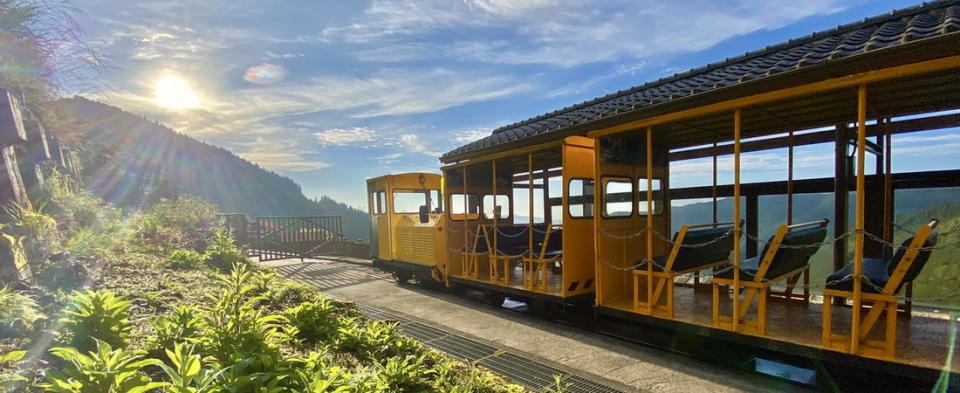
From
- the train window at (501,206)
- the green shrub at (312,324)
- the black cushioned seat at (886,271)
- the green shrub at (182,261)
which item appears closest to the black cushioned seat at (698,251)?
the black cushioned seat at (886,271)

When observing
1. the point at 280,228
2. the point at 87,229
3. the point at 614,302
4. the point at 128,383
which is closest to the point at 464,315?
the point at 614,302

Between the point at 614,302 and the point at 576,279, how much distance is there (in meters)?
0.63

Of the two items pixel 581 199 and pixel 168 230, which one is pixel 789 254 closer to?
pixel 581 199

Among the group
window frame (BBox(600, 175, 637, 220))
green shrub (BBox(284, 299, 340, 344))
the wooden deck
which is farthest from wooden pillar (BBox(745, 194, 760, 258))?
green shrub (BBox(284, 299, 340, 344))

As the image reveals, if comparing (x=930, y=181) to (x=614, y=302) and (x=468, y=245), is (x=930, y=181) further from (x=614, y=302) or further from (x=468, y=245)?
(x=468, y=245)

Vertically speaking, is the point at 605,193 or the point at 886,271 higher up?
the point at 605,193

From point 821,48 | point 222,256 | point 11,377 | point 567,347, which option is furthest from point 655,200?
point 222,256

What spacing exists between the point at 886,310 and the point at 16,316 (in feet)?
22.8

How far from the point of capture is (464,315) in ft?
20.6

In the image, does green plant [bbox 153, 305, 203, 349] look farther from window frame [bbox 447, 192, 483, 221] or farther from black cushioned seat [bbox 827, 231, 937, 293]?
window frame [bbox 447, 192, 483, 221]

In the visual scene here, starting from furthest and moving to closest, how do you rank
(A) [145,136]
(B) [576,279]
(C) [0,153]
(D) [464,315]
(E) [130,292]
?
(A) [145,136]
(D) [464,315]
(B) [576,279]
(C) [0,153]
(E) [130,292]

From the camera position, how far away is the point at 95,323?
7.98 ft

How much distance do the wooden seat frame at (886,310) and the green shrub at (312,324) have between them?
4.55 meters

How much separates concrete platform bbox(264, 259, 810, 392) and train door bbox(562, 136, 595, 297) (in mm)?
769
